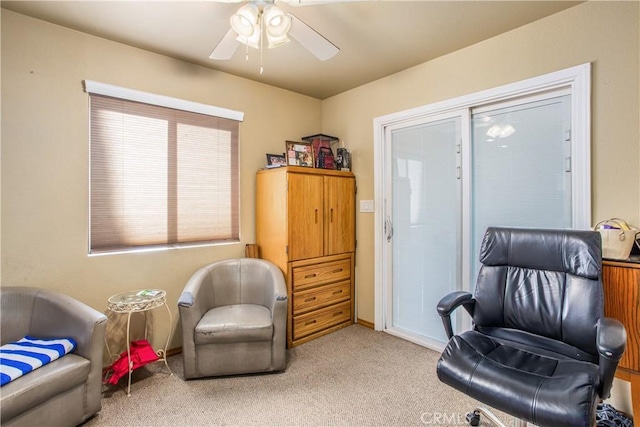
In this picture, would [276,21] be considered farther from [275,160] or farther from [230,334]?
[230,334]

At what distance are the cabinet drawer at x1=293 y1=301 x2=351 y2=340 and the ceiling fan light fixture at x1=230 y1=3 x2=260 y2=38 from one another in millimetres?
2270

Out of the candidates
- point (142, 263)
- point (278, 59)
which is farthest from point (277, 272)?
point (278, 59)

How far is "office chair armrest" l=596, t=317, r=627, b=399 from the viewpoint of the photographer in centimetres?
119

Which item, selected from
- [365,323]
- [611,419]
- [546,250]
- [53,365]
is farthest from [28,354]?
[611,419]

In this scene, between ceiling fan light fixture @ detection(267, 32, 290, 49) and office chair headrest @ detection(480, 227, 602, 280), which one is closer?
office chair headrest @ detection(480, 227, 602, 280)

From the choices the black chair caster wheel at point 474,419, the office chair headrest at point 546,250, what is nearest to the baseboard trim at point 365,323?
the black chair caster wheel at point 474,419

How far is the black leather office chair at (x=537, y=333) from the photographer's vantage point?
1225 mm

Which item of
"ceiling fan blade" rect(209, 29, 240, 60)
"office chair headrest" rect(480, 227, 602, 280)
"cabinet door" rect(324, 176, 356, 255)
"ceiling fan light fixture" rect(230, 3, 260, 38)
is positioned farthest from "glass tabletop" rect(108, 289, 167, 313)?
"office chair headrest" rect(480, 227, 602, 280)

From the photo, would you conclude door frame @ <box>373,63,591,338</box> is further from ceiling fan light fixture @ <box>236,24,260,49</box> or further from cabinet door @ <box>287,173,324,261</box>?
ceiling fan light fixture @ <box>236,24,260,49</box>

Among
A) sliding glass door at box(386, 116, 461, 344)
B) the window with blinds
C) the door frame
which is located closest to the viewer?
the door frame

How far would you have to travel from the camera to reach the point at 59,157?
86.4 inches

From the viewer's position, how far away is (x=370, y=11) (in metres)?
2.05

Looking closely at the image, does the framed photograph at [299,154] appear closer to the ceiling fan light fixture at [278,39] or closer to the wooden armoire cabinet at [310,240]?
the wooden armoire cabinet at [310,240]

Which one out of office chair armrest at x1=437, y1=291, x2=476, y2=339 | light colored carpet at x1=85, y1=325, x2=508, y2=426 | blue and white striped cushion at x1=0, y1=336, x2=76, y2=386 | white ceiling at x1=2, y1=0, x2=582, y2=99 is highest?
white ceiling at x1=2, y1=0, x2=582, y2=99
